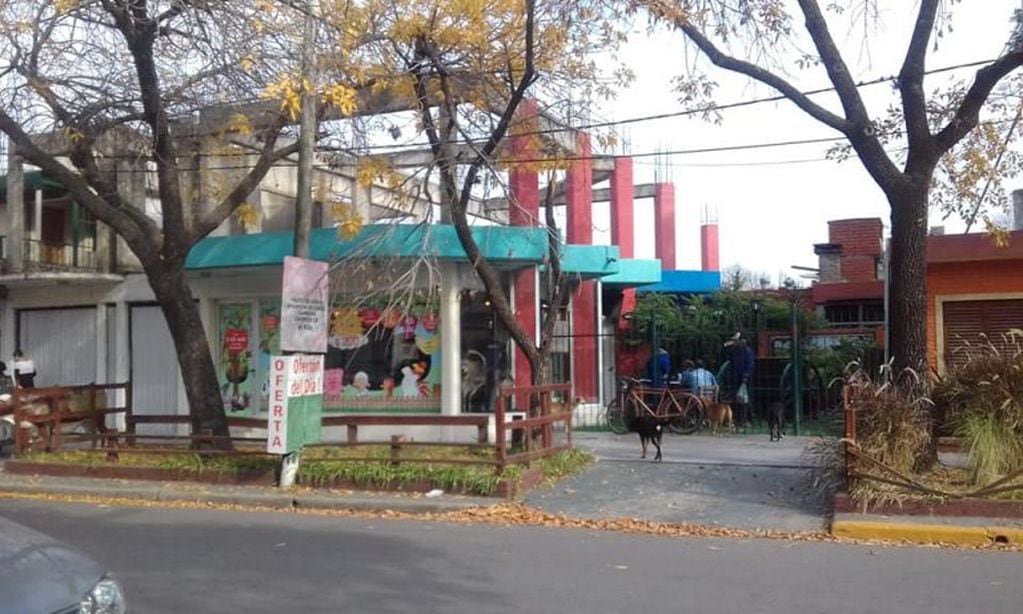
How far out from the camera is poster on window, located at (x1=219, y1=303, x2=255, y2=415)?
1823 cm

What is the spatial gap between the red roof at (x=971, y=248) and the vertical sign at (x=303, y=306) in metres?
9.08

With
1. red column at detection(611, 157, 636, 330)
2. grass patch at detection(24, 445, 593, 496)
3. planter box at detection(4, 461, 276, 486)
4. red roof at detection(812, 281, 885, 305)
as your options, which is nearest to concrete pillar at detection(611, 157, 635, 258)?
red column at detection(611, 157, 636, 330)

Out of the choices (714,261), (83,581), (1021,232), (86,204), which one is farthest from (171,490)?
(714,261)

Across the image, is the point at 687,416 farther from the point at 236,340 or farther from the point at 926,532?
the point at 236,340

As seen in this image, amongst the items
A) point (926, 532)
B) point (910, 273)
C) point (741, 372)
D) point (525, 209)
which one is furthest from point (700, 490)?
point (741, 372)

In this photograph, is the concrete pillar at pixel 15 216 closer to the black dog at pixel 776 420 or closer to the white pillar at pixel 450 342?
the white pillar at pixel 450 342

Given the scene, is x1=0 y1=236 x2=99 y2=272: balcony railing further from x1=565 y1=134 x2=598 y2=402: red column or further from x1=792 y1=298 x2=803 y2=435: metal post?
x1=792 y1=298 x2=803 y2=435: metal post

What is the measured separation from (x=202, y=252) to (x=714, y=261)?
103ft

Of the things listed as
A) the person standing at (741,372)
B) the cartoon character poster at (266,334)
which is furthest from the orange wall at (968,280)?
the cartoon character poster at (266,334)

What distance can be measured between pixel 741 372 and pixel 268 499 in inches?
344

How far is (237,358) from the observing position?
18.3 meters

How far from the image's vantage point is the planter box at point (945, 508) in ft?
31.7

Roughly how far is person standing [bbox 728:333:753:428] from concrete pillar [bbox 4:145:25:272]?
1286 cm

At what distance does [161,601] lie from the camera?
7055 mm
